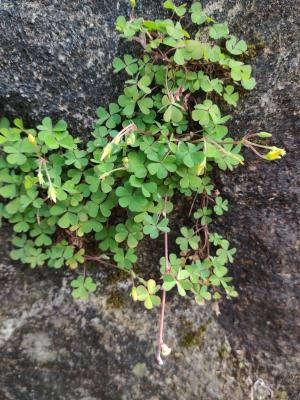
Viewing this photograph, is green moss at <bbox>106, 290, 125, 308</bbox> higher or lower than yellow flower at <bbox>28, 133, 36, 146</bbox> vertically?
lower

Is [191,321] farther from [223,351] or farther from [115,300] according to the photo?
[115,300]

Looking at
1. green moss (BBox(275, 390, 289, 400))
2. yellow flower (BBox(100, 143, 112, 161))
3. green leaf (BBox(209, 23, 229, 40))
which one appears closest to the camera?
yellow flower (BBox(100, 143, 112, 161))

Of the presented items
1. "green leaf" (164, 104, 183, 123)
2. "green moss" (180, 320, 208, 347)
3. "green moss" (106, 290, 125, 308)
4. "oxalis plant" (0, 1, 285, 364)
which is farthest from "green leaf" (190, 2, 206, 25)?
"green moss" (180, 320, 208, 347)

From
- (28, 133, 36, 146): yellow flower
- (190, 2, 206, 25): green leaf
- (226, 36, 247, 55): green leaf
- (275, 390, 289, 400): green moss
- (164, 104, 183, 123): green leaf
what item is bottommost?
(275, 390, 289, 400): green moss

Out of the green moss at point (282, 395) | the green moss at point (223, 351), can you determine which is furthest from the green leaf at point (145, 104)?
the green moss at point (282, 395)

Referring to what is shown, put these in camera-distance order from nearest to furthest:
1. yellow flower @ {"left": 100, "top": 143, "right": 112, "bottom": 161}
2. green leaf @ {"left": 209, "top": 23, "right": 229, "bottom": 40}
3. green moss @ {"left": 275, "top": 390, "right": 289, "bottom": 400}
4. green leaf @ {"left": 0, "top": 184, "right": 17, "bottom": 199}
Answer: yellow flower @ {"left": 100, "top": 143, "right": 112, "bottom": 161}, green leaf @ {"left": 209, "top": 23, "right": 229, "bottom": 40}, green leaf @ {"left": 0, "top": 184, "right": 17, "bottom": 199}, green moss @ {"left": 275, "top": 390, "right": 289, "bottom": 400}

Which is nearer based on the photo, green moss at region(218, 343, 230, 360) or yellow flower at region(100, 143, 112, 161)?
yellow flower at region(100, 143, 112, 161)

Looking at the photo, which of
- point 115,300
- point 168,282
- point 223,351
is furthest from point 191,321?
point 168,282

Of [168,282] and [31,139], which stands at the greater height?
[31,139]

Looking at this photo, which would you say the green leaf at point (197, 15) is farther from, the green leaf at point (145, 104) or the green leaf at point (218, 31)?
the green leaf at point (145, 104)

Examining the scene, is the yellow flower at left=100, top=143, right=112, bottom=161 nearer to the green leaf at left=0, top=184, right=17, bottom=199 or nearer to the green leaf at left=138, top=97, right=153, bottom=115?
the green leaf at left=138, top=97, right=153, bottom=115
